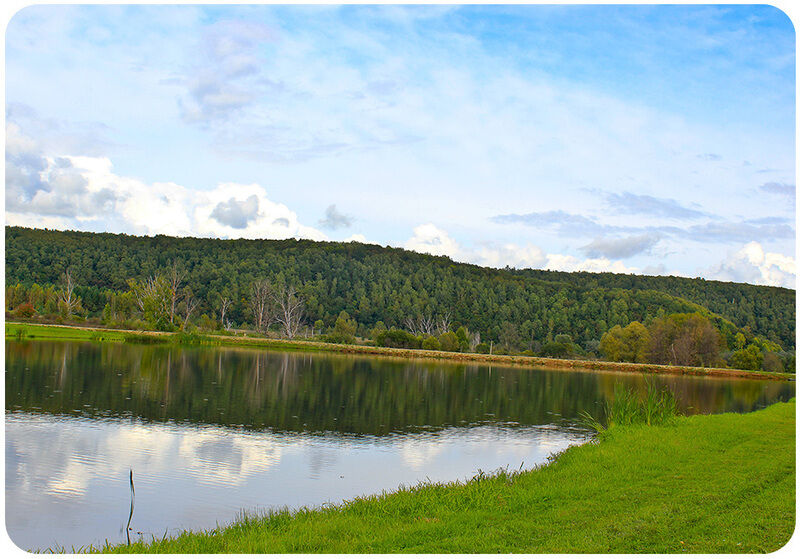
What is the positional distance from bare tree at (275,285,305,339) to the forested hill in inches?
242

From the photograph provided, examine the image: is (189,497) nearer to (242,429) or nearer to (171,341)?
(242,429)

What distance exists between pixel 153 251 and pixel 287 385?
119 m

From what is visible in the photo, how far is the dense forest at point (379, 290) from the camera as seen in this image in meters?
114

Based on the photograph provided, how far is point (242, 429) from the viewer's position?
62.2 feet

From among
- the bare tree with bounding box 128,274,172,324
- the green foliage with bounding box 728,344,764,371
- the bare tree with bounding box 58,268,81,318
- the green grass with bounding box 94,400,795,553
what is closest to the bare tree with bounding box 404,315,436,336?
the bare tree with bounding box 128,274,172,324

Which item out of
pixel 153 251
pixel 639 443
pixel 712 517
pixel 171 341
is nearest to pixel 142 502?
pixel 712 517

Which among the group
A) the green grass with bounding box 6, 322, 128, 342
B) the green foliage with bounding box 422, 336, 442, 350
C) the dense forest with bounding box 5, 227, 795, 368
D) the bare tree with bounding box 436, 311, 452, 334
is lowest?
the green grass with bounding box 6, 322, 128, 342

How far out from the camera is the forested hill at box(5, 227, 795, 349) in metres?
116

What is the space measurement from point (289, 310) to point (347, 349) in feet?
73.8

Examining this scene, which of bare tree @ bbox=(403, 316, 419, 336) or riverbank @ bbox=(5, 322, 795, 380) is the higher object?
bare tree @ bbox=(403, 316, 419, 336)

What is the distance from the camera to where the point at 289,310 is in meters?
90.9

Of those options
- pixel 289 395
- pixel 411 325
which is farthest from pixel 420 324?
pixel 289 395

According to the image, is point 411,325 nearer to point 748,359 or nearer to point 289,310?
point 289,310

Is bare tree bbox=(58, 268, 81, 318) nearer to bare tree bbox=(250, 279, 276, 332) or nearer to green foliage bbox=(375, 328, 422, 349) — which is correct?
bare tree bbox=(250, 279, 276, 332)
